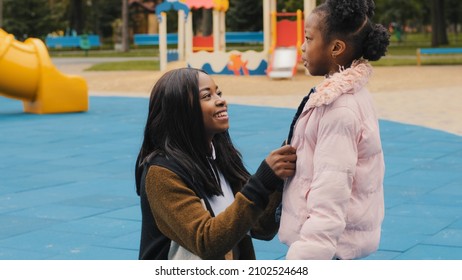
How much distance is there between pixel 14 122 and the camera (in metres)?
14.5

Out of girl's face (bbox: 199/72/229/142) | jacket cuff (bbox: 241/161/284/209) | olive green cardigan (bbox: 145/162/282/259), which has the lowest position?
olive green cardigan (bbox: 145/162/282/259)

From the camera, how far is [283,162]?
2.68 m

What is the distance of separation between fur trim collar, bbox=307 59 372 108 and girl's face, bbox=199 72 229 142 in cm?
37

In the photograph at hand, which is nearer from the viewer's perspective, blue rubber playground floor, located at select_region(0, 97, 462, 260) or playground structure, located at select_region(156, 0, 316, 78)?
blue rubber playground floor, located at select_region(0, 97, 462, 260)

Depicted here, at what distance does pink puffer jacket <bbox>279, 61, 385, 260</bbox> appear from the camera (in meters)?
2.58

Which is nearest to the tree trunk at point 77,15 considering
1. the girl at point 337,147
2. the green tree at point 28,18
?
the green tree at point 28,18

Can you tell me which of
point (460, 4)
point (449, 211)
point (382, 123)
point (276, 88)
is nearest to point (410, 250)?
point (449, 211)

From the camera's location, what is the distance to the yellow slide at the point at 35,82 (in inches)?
593

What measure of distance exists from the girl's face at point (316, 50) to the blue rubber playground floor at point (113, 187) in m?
3.09

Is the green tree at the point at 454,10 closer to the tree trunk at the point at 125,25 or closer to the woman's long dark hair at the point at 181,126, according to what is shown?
the tree trunk at the point at 125,25

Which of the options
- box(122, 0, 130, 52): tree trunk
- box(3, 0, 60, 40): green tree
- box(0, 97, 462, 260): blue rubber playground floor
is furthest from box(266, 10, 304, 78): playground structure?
box(3, 0, 60, 40): green tree

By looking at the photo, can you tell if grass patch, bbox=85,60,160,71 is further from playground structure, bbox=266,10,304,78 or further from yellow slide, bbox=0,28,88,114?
yellow slide, bbox=0,28,88,114

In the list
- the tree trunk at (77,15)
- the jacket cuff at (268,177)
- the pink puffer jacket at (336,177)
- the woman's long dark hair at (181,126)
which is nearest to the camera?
the pink puffer jacket at (336,177)

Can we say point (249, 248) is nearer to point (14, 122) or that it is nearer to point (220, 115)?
point (220, 115)
